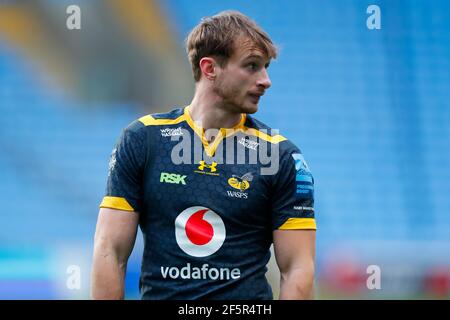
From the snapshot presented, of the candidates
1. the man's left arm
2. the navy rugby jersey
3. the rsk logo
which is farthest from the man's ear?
the man's left arm

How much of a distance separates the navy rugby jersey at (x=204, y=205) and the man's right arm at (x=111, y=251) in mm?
45

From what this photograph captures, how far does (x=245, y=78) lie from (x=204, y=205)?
1.72 ft

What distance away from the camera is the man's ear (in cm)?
311

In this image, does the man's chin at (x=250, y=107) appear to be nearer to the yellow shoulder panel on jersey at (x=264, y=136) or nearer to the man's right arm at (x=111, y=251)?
the yellow shoulder panel on jersey at (x=264, y=136)

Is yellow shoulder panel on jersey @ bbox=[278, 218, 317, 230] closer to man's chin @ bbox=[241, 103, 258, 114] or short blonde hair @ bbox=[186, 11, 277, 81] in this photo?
man's chin @ bbox=[241, 103, 258, 114]

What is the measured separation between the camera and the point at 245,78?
3.01 m

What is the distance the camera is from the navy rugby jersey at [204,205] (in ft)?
9.41

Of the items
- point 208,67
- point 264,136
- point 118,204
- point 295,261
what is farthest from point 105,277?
point 208,67

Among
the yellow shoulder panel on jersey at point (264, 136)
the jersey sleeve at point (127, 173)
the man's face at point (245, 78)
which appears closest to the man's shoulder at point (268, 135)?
the yellow shoulder panel on jersey at point (264, 136)

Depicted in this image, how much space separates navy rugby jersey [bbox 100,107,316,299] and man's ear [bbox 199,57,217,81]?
0.92ft

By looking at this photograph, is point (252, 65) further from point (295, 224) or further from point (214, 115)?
point (295, 224)

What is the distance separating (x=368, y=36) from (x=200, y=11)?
1.61 metres

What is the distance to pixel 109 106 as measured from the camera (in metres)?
7.01

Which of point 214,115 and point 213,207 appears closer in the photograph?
point 213,207
